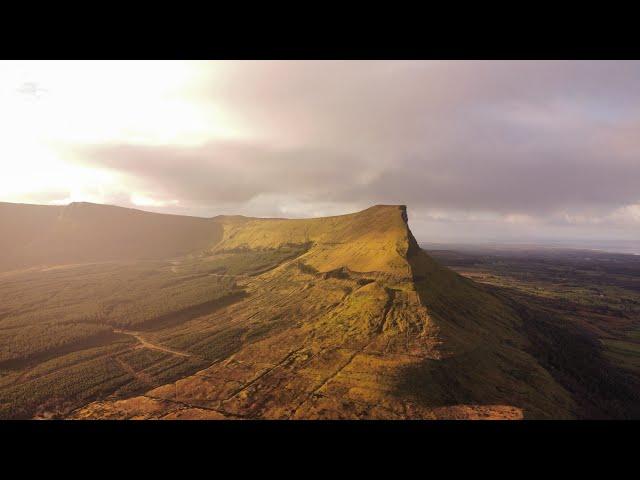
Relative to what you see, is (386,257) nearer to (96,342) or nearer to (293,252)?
(293,252)

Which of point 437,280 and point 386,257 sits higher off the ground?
point 386,257

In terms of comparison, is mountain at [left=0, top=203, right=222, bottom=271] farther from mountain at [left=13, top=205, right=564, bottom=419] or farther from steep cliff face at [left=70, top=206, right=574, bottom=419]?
steep cliff face at [left=70, top=206, right=574, bottom=419]

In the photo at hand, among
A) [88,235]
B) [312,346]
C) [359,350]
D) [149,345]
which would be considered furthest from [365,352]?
[88,235]

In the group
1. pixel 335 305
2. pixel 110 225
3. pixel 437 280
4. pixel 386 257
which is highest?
pixel 110 225

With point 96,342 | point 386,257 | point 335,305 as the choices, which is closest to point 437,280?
point 386,257

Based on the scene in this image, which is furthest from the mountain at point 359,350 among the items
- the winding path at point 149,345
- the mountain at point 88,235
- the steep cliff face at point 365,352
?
the mountain at point 88,235

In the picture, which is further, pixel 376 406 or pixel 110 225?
pixel 110 225

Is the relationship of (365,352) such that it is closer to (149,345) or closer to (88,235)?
(149,345)

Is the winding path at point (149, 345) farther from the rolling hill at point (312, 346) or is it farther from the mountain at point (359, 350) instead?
the mountain at point (359, 350)
